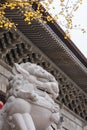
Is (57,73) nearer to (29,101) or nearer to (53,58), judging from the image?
(53,58)

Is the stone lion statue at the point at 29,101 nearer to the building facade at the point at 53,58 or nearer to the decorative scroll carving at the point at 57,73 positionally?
the building facade at the point at 53,58

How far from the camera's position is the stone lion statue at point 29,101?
3.83m

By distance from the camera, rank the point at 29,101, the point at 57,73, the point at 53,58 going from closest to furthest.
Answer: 1. the point at 29,101
2. the point at 53,58
3. the point at 57,73

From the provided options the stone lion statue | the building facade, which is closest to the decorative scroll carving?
the building facade

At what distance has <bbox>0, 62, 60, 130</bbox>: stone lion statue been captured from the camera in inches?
151

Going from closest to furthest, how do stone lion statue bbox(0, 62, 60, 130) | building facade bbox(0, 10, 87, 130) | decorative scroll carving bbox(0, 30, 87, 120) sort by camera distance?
stone lion statue bbox(0, 62, 60, 130)
building facade bbox(0, 10, 87, 130)
decorative scroll carving bbox(0, 30, 87, 120)

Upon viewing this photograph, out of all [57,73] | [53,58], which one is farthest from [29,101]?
[57,73]

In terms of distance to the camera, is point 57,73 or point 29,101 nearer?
point 29,101

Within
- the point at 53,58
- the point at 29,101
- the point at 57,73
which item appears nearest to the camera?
the point at 29,101

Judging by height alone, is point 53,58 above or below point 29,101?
above

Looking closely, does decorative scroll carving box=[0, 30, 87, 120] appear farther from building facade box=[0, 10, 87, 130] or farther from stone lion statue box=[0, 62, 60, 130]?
stone lion statue box=[0, 62, 60, 130]

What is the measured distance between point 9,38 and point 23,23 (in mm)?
644

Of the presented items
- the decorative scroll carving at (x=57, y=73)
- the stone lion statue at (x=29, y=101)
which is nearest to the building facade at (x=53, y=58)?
the decorative scroll carving at (x=57, y=73)

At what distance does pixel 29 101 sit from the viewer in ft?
12.8
